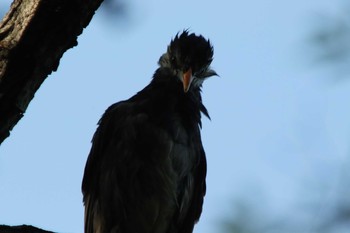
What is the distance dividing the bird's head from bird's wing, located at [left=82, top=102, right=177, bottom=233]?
707mm

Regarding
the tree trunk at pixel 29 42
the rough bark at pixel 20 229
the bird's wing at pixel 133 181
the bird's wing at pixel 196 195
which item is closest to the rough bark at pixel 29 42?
the tree trunk at pixel 29 42

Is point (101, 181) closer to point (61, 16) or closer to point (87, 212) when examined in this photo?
point (87, 212)

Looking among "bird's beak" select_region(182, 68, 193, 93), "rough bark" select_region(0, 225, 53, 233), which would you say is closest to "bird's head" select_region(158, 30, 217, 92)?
"bird's beak" select_region(182, 68, 193, 93)

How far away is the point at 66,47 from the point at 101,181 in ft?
7.80

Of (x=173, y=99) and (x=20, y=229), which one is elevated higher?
(x=173, y=99)

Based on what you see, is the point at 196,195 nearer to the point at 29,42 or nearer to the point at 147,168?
the point at 147,168

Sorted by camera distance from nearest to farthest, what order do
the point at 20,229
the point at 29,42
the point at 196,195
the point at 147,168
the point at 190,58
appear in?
the point at 29,42, the point at 20,229, the point at 147,168, the point at 196,195, the point at 190,58

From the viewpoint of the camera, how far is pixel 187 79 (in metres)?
5.50

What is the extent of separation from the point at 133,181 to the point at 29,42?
242 cm

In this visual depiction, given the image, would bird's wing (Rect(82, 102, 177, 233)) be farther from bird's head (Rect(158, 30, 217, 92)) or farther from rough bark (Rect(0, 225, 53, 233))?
rough bark (Rect(0, 225, 53, 233))

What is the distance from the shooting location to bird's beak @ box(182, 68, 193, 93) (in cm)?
538

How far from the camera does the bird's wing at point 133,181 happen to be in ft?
16.9

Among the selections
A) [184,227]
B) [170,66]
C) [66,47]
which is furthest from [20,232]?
[170,66]

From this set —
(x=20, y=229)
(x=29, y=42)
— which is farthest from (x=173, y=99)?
(x=29, y=42)
